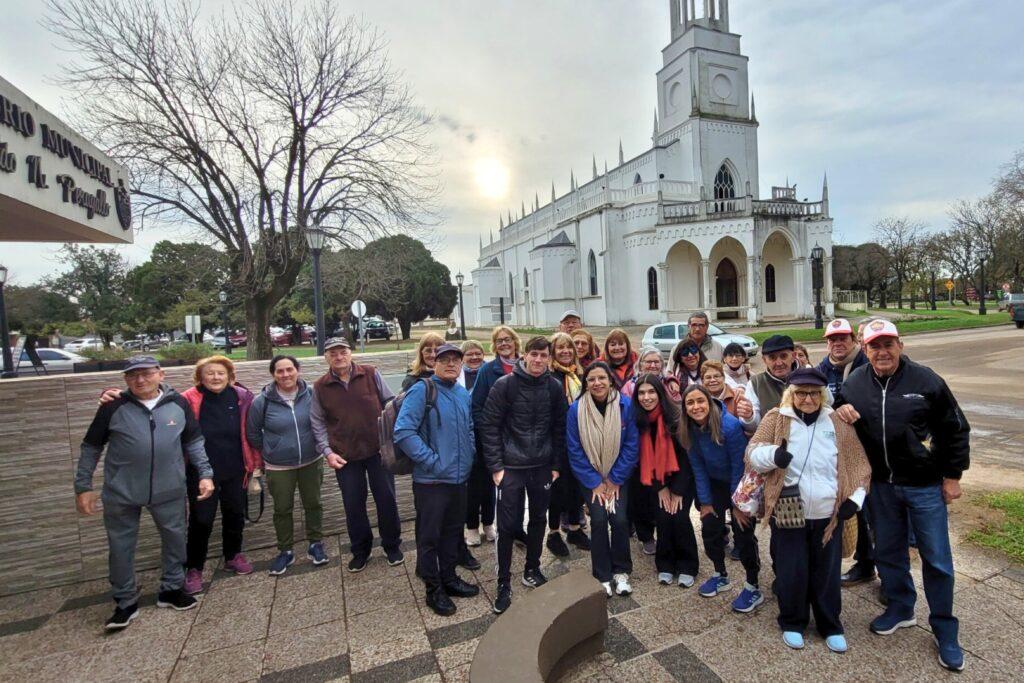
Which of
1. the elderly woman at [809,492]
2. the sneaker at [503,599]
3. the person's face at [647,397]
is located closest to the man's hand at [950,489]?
the elderly woman at [809,492]

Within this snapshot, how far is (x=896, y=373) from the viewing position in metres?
2.73

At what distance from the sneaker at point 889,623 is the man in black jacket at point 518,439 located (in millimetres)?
2101

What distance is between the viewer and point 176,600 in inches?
138

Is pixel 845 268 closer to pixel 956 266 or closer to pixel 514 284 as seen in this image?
pixel 956 266

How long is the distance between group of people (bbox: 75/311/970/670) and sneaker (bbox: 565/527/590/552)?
0.02m

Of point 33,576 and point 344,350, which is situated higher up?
point 344,350

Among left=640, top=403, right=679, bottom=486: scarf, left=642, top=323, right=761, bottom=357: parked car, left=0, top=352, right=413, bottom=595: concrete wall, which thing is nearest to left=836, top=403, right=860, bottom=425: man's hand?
left=640, top=403, right=679, bottom=486: scarf

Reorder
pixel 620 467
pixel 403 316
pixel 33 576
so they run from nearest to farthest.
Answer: pixel 620 467, pixel 33 576, pixel 403 316

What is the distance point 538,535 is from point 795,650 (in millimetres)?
1666

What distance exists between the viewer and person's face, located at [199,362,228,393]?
149 inches

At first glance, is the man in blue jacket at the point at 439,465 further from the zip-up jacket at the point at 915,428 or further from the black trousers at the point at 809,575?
the zip-up jacket at the point at 915,428

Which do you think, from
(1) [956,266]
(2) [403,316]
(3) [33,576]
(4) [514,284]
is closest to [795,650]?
(3) [33,576]

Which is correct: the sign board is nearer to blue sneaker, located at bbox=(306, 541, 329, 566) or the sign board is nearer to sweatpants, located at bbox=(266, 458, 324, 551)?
sweatpants, located at bbox=(266, 458, 324, 551)

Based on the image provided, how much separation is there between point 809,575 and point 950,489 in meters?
0.89
